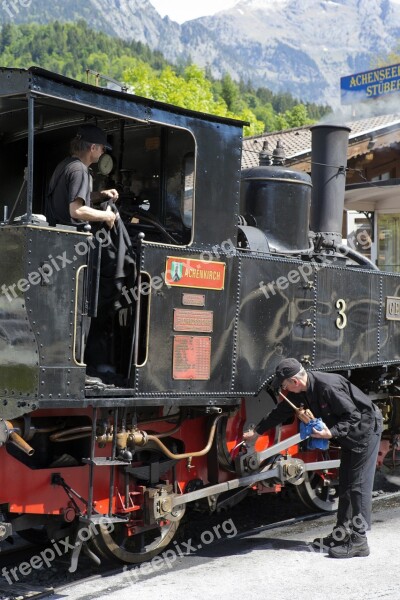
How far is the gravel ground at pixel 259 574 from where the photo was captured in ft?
16.7

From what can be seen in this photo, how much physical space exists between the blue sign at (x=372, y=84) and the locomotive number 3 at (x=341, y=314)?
2694cm

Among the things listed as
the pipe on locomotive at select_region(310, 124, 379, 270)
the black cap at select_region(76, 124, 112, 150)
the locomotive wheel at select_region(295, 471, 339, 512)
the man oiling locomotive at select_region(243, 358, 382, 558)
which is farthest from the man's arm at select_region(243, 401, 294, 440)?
the black cap at select_region(76, 124, 112, 150)

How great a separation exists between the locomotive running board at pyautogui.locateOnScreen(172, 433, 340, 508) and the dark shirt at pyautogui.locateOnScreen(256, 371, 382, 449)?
247 mm

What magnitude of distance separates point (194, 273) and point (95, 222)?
0.74 meters

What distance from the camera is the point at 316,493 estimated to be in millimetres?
7301

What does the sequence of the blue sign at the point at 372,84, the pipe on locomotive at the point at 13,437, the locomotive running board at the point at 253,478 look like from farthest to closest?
the blue sign at the point at 372,84, the locomotive running board at the point at 253,478, the pipe on locomotive at the point at 13,437

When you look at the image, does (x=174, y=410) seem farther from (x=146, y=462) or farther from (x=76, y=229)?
(x=76, y=229)

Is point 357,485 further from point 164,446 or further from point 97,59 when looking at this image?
point 97,59

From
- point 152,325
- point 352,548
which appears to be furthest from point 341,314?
point 152,325

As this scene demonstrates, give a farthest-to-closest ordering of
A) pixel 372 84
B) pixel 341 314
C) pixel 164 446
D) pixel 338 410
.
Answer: pixel 372 84 < pixel 341 314 < pixel 338 410 < pixel 164 446

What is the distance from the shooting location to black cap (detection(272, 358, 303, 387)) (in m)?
5.73

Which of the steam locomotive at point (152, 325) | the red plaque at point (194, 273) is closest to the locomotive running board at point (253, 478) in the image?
the steam locomotive at point (152, 325)

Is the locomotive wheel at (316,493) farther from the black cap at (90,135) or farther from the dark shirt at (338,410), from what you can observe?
Result: the black cap at (90,135)

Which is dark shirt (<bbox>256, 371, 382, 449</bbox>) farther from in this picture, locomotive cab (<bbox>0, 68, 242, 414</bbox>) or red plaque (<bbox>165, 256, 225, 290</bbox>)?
locomotive cab (<bbox>0, 68, 242, 414</bbox>)
